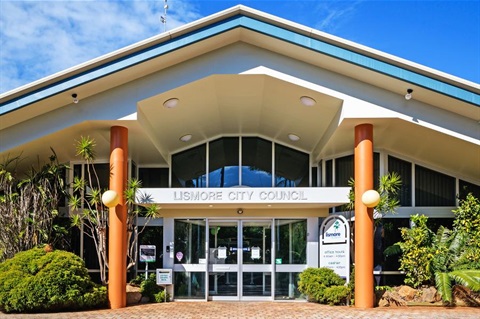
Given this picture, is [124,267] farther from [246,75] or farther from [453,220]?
[453,220]

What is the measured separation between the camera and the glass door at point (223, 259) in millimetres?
13930

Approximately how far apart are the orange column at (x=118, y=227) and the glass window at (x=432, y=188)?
7.84 metres

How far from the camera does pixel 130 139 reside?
13.0 meters

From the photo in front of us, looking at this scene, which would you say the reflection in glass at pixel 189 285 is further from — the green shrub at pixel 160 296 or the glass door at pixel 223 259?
the green shrub at pixel 160 296

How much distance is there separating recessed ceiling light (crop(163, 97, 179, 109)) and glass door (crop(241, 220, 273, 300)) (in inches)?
155

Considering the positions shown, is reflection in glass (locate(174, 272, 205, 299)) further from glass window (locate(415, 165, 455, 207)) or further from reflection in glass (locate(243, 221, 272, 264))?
glass window (locate(415, 165, 455, 207))

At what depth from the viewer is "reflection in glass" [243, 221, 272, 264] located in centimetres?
1405

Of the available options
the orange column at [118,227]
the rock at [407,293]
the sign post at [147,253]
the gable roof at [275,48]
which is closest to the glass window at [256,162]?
the sign post at [147,253]

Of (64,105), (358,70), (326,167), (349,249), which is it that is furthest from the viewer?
(326,167)

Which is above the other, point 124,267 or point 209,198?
point 209,198

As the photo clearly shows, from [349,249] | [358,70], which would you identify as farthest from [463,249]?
[358,70]

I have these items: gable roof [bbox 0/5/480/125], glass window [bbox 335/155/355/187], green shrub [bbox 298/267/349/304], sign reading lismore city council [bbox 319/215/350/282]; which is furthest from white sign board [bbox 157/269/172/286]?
glass window [bbox 335/155/355/187]

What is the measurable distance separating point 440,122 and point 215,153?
20.9 ft

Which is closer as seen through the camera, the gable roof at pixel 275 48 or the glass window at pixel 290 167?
the gable roof at pixel 275 48
